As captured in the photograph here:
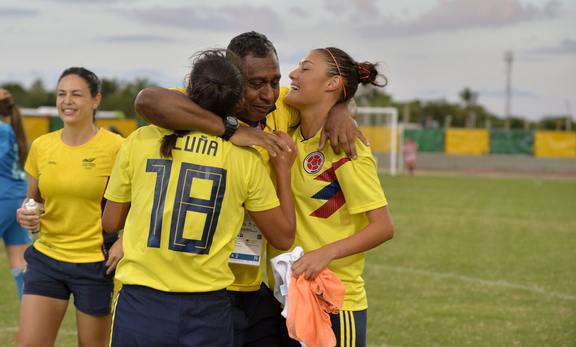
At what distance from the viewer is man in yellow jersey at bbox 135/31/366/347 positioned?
2.79 meters

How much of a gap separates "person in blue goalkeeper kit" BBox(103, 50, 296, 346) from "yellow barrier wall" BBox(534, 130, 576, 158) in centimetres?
3577

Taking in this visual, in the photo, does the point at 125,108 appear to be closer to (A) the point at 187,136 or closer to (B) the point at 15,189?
(B) the point at 15,189

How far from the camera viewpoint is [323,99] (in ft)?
10.9

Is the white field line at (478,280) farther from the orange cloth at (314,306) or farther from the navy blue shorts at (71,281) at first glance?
the orange cloth at (314,306)

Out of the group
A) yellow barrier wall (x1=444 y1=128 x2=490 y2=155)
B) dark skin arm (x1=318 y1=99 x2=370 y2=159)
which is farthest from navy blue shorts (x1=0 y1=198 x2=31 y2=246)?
yellow barrier wall (x1=444 y1=128 x2=490 y2=155)

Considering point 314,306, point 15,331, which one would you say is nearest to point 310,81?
point 314,306

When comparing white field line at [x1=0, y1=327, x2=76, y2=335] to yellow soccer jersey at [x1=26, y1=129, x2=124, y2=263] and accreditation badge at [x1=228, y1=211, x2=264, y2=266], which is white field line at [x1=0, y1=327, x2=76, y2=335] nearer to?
yellow soccer jersey at [x1=26, y1=129, x2=124, y2=263]

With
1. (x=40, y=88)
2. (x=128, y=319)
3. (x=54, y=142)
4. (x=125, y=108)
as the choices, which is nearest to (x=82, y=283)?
(x=54, y=142)

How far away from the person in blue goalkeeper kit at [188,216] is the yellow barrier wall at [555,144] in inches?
1408

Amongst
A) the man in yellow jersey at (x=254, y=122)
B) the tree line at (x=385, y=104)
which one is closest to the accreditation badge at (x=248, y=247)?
the man in yellow jersey at (x=254, y=122)

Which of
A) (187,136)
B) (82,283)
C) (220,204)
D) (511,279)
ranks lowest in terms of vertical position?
(511,279)

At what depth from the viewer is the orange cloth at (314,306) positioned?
286 centimetres

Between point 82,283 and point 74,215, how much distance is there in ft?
1.41

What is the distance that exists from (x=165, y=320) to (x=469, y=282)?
6.39 metres
